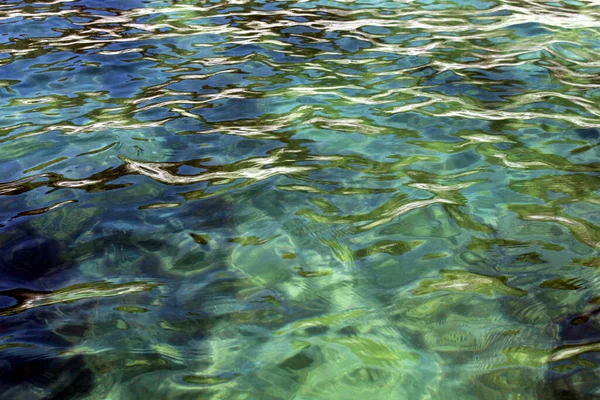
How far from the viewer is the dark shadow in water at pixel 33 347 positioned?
6.69 ft

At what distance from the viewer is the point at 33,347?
2.22 metres

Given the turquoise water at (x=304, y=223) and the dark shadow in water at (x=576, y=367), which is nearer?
the dark shadow in water at (x=576, y=367)

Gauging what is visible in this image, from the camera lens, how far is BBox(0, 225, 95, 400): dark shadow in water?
2039mm

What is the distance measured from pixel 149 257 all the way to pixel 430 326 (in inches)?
52.2

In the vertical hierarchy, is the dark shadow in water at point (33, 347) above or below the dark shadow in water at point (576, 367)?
below

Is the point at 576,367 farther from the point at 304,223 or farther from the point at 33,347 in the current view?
the point at 33,347

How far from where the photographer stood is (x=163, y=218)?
312cm

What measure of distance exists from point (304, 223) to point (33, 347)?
1.36 metres

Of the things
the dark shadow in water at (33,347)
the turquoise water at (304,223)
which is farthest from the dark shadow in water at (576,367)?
the dark shadow in water at (33,347)

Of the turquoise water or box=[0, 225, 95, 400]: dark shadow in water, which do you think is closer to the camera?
box=[0, 225, 95, 400]: dark shadow in water

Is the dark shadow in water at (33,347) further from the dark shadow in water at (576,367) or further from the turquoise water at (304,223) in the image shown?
the dark shadow in water at (576,367)

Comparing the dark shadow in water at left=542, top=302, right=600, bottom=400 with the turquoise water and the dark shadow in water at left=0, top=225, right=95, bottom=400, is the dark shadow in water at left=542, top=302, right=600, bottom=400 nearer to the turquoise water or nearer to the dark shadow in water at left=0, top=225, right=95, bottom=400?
the turquoise water

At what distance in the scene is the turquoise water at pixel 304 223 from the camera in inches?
84.6

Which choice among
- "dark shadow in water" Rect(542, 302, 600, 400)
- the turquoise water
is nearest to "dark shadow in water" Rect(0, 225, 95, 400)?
the turquoise water
